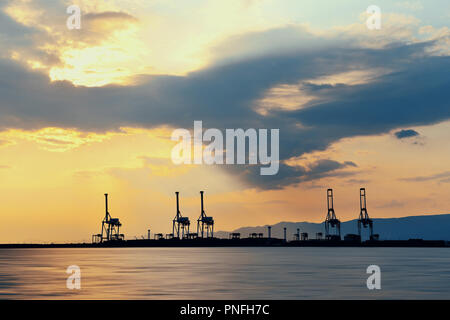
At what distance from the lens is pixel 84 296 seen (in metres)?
46.5

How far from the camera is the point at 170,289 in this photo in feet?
175
